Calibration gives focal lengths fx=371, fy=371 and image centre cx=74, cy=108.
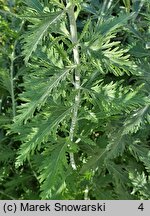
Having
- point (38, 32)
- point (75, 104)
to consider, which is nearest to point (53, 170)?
point (75, 104)

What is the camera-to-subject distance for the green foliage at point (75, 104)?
138 cm

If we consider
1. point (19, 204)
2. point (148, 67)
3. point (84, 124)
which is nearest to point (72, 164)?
point (84, 124)

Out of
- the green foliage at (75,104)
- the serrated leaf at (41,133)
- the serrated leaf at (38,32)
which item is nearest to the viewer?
the serrated leaf at (38,32)

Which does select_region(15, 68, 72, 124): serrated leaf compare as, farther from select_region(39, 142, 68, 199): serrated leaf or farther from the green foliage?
select_region(39, 142, 68, 199): serrated leaf

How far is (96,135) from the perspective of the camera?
2.31 metres

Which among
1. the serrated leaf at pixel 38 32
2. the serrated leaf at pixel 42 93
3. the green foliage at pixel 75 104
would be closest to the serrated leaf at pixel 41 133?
the green foliage at pixel 75 104

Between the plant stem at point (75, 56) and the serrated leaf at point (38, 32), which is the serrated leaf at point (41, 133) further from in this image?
the serrated leaf at point (38, 32)

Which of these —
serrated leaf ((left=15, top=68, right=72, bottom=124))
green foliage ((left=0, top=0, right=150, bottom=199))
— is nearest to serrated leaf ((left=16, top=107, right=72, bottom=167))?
green foliage ((left=0, top=0, right=150, bottom=199))

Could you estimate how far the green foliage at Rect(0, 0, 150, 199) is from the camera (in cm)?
138

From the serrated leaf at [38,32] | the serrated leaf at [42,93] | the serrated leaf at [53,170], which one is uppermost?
the serrated leaf at [38,32]

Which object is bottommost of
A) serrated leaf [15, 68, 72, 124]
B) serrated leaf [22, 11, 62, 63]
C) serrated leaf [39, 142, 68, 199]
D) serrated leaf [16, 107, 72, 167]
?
serrated leaf [39, 142, 68, 199]

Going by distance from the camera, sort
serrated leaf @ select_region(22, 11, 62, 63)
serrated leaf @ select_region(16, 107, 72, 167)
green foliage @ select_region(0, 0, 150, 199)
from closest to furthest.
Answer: serrated leaf @ select_region(22, 11, 62, 63), green foliage @ select_region(0, 0, 150, 199), serrated leaf @ select_region(16, 107, 72, 167)

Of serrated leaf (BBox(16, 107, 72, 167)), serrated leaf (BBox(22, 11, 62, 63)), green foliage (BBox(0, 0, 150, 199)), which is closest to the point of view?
serrated leaf (BBox(22, 11, 62, 63))

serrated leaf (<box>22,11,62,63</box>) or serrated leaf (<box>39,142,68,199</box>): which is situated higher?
serrated leaf (<box>22,11,62,63</box>)
